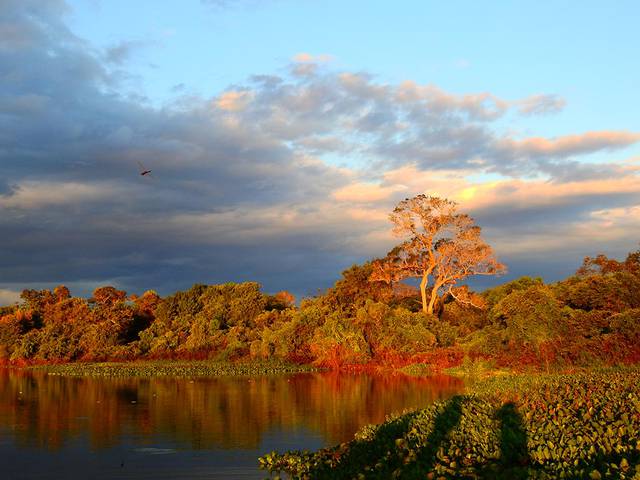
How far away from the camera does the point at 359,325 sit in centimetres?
4759

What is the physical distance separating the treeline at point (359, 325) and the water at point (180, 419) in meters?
5.64

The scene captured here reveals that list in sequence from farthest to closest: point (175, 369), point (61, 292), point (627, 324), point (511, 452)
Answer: point (61, 292)
point (175, 369)
point (627, 324)
point (511, 452)

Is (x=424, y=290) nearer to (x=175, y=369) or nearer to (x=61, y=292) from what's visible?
(x=175, y=369)

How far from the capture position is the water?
55.3ft

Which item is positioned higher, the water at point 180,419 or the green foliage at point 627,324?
the green foliage at point 627,324

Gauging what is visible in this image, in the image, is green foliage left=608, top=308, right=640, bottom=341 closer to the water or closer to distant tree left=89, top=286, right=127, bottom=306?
the water

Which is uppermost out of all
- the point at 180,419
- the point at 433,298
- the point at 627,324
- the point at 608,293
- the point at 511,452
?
the point at 433,298

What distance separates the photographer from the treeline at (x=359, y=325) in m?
34.7

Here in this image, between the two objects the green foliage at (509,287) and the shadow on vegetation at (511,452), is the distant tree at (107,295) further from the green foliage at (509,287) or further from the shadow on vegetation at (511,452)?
the shadow on vegetation at (511,452)

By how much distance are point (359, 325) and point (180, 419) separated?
81.5ft

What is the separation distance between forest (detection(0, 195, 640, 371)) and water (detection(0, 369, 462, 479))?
17.9 ft

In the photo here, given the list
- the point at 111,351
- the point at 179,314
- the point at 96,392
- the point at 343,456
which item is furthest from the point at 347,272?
the point at 343,456

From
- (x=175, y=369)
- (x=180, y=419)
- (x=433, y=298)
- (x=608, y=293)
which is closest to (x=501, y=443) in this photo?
(x=180, y=419)

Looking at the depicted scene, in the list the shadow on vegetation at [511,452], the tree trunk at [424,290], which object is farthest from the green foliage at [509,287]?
the shadow on vegetation at [511,452]
